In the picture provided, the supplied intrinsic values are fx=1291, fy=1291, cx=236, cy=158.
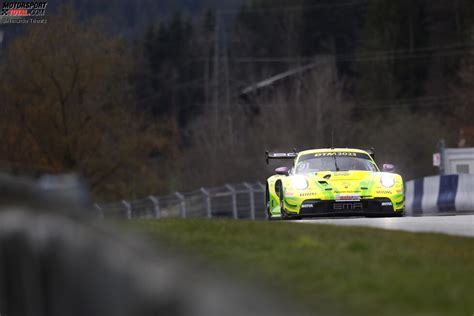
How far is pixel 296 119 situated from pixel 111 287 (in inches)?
2535

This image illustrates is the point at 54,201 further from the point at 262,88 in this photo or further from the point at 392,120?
the point at 262,88

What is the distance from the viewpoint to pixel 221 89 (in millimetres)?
74938

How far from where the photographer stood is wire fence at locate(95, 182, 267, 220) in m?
41.4

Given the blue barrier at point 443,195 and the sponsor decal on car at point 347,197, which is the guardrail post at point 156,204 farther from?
the sponsor decal on car at point 347,197

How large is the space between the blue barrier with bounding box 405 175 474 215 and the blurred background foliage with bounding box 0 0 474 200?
15140 mm

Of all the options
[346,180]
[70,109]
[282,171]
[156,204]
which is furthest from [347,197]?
[70,109]

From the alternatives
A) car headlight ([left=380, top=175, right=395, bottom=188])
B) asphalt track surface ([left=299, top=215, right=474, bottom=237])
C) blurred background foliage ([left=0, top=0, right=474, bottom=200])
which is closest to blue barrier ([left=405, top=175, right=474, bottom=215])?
car headlight ([left=380, top=175, right=395, bottom=188])

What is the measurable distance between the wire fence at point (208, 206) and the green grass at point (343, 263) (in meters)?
27.2

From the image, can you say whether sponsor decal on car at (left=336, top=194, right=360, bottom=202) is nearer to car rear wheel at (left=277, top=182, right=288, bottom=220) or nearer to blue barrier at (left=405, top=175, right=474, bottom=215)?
car rear wheel at (left=277, top=182, right=288, bottom=220)

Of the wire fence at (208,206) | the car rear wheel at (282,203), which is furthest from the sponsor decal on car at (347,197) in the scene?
the wire fence at (208,206)

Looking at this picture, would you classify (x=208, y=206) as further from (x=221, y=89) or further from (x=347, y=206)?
(x=221, y=89)

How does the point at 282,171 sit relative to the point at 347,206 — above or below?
above

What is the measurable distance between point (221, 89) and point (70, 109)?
29.5m

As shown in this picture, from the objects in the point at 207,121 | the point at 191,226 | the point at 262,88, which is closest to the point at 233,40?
the point at 262,88
